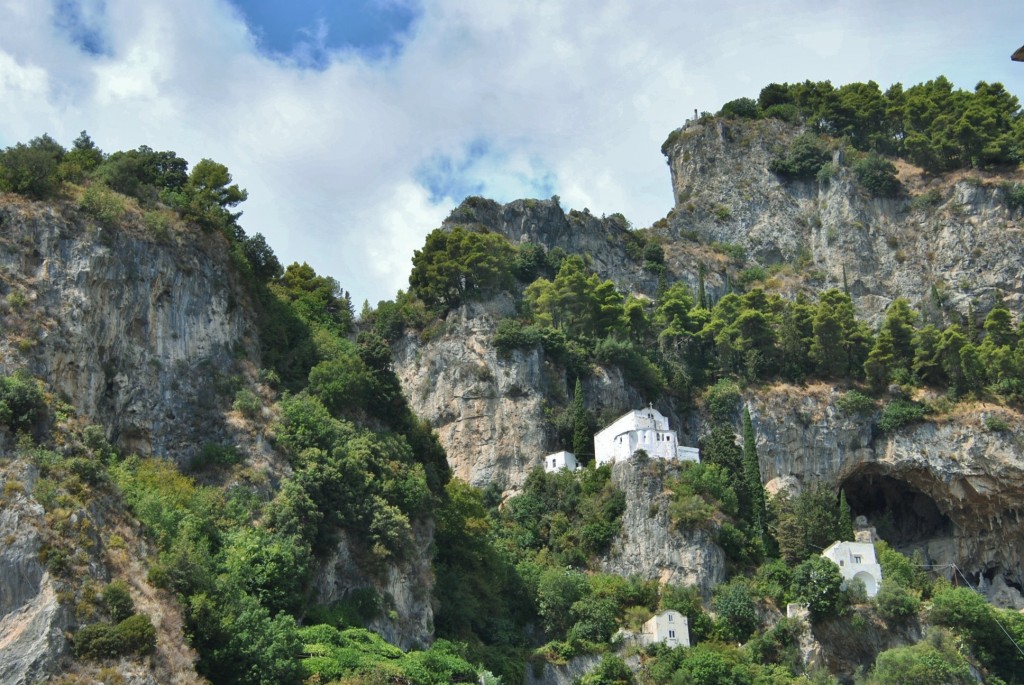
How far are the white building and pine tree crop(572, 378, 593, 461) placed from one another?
4.39 ft

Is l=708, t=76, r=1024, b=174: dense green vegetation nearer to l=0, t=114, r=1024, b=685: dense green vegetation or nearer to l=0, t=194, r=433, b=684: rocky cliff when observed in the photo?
l=0, t=114, r=1024, b=685: dense green vegetation

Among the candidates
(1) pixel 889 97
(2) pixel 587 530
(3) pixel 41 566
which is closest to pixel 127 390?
(3) pixel 41 566

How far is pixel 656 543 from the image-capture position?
5766 centimetres

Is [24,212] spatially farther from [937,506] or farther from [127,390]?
[937,506]

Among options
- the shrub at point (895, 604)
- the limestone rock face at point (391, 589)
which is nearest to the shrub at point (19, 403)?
the limestone rock face at point (391, 589)

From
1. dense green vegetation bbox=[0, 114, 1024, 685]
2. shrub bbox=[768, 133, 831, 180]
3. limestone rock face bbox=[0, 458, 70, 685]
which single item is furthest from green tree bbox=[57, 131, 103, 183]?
shrub bbox=[768, 133, 831, 180]

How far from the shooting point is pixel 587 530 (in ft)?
193

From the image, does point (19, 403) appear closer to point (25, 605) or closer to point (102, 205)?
point (25, 605)

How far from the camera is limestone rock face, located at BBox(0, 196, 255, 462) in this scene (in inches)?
1688

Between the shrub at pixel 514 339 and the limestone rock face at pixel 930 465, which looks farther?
the limestone rock face at pixel 930 465

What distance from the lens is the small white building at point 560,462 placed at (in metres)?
62.9

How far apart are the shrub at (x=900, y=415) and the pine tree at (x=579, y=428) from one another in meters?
16.0

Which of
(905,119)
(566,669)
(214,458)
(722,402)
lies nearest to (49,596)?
(214,458)

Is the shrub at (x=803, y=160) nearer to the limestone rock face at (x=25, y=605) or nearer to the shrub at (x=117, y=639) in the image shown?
the limestone rock face at (x=25, y=605)
